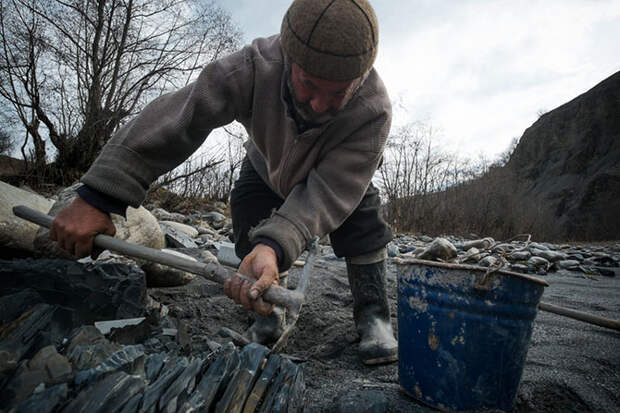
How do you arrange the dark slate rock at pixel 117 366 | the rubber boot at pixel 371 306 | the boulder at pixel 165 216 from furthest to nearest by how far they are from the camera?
the boulder at pixel 165 216 → the rubber boot at pixel 371 306 → the dark slate rock at pixel 117 366

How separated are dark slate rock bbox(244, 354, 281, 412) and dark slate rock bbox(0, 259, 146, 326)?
83 cm

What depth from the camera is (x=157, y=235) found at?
2.77 m

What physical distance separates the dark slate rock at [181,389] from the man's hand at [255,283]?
22 centimetres

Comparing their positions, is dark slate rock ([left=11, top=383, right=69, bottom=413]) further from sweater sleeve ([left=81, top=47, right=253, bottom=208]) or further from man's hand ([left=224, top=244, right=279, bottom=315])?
sweater sleeve ([left=81, top=47, right=253, bottom=208])

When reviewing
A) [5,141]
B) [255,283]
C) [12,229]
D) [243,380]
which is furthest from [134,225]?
[5,141]

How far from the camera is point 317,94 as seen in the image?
1355mm

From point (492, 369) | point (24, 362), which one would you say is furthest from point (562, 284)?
point (24, 362)

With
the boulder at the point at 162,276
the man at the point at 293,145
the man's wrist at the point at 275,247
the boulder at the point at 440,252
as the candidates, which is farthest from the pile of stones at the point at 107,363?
the boulder at the point at 440,252

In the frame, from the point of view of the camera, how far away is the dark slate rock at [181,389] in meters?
0.88

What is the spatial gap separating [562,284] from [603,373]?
315 cm

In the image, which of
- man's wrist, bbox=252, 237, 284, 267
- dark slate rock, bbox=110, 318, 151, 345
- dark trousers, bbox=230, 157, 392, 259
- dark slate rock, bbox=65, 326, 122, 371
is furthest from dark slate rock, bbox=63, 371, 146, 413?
dark trousers, bbox=230, 157, 392, 259

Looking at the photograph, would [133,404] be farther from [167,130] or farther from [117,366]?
[167,130]

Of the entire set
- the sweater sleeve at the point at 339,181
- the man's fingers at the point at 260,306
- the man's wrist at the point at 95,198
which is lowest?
the man's fingers at the point at 260,306

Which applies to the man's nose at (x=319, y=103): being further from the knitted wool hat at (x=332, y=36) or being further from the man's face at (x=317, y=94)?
the knitted wool hat at (x=332, y=36)
